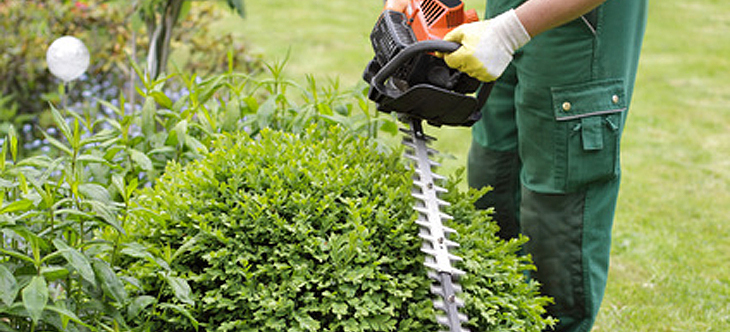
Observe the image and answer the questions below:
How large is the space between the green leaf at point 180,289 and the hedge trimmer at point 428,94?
573 millimetres

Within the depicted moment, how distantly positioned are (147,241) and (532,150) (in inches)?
47.2

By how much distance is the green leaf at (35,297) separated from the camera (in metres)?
1.41

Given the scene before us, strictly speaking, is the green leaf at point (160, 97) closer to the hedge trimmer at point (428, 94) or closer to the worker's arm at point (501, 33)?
the hedge trimmer at point (428, 94)

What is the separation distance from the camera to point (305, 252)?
1794mm

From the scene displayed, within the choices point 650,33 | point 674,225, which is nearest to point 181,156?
point 674,225

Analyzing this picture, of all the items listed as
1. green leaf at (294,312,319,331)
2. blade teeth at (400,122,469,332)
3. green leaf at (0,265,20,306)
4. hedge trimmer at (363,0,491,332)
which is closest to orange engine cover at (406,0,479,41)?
hedge trimmer at (363,0,491,332)

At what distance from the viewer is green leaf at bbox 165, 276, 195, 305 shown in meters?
1.67

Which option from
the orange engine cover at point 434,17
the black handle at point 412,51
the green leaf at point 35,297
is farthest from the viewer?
the orange engine cover at point 434,17

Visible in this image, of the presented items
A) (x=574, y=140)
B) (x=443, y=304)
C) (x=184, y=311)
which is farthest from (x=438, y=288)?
(x=574, y=140)

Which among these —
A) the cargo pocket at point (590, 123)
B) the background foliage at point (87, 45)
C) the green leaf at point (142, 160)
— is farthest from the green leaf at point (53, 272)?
the background foliage at point (87, 45)

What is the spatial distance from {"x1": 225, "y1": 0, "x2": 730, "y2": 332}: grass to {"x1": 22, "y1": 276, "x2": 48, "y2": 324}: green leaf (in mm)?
1267

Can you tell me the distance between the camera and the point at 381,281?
1786 millimetres

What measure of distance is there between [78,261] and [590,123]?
1.44 m

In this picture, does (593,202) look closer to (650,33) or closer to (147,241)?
(147,241)
